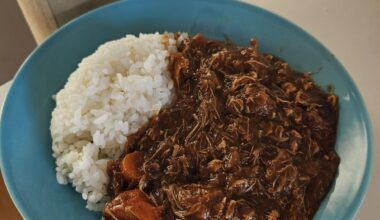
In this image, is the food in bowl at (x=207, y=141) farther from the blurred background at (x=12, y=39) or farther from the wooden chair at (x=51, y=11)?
the blurred background at (x=12, y=39)

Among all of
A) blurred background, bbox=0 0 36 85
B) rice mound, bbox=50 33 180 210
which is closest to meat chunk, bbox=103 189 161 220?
rice mound, bbox=50 33 180 210

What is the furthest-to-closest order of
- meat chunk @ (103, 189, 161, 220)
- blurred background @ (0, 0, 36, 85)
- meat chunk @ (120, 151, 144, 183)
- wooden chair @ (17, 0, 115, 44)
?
blurred background @ (0, 0, 36, 85) < wooden chair @ (17, 0, 115, 44) < meat chunk @ (120, 151, 144, 183) < meat chunk @ (103, 189, 161, 220)

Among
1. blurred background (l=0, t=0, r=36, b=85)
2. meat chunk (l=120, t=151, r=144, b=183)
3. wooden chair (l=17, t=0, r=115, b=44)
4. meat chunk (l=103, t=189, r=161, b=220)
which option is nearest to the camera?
meat chunk (l=103, t=189, r=161, b=220)

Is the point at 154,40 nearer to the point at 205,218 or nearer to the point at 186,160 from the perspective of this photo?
the point at 186,160

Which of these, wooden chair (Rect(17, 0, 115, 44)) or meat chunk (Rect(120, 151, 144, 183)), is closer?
meat chunk (Rect(120, 151, 144, 183))

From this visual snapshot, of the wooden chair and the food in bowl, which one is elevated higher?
the wooden chair

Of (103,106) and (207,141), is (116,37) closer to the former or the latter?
(103,106)

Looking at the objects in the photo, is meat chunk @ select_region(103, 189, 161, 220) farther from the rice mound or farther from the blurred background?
the blurred background
